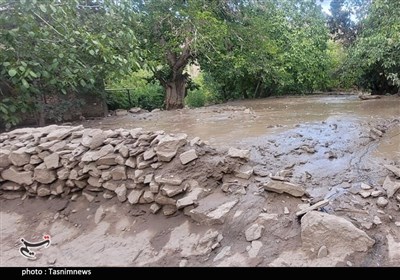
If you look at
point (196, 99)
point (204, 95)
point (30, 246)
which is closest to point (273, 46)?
point (196, 99)

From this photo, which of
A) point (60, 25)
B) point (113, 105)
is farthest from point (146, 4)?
point (60, 25)

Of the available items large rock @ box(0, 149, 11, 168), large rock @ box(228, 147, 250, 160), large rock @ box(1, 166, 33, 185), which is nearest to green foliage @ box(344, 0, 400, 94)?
large rock @ box(228, 147, 250, 160)

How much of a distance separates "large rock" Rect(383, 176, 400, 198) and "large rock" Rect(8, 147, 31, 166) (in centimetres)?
361

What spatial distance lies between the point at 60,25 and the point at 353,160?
378 centimetres

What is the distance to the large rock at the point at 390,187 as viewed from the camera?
246 cm

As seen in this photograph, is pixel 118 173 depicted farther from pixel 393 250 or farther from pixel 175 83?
pixel 175 83

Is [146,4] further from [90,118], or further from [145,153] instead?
[145,153]

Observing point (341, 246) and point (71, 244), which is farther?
point (71, 244)

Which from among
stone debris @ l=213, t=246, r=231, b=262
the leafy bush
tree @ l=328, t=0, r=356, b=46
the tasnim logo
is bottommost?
the tasnim logo

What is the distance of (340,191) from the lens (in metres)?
2.63

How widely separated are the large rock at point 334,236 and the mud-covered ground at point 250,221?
45 mm

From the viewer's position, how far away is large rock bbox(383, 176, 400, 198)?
8.06ft

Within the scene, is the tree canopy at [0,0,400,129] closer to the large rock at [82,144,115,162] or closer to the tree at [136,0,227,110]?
the tree at [136,0,227,110]

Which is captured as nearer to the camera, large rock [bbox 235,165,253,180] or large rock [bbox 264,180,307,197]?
large rock [bbox 264,180,307,197]
